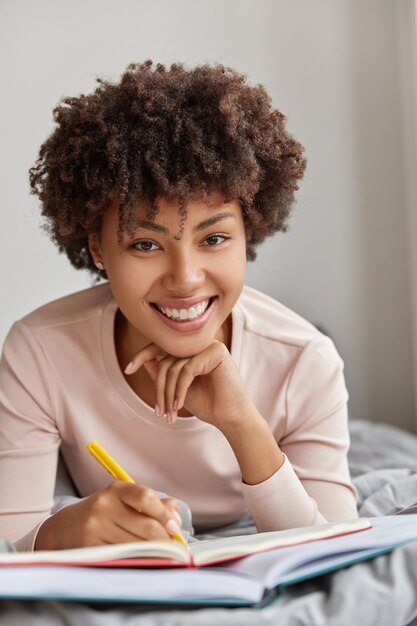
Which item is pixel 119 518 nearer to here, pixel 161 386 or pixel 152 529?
pixel 152 529

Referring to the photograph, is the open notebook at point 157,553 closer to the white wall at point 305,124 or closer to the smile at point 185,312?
the smile at point 185,312

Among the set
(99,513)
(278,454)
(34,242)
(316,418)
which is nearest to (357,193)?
(34,242)

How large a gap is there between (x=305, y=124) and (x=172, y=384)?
169 centimetres

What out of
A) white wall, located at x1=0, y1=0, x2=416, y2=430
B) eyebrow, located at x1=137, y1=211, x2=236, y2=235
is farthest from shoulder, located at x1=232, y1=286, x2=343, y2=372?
white wall, located at x1=0, y1=0, x2=416, y2=430

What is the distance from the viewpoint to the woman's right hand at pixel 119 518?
1.09 meters

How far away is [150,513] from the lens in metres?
1.10

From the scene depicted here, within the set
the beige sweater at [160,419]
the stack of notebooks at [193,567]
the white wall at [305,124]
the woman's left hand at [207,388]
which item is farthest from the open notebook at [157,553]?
the white wall at [305,124]

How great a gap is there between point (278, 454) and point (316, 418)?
20 cm

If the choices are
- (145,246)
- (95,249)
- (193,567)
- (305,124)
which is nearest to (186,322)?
(145,246)

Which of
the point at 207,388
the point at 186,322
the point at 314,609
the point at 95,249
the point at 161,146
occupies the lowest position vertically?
the point at 314,609

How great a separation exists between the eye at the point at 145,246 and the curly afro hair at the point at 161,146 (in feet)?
0.11

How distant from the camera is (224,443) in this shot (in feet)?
5.25

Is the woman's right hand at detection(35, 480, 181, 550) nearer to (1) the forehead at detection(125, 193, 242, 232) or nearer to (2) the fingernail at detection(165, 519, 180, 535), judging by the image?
(2) the fingernail at detection(165, 519, 180, 535)

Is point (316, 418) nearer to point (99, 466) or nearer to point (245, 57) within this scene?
point (99, 466)
